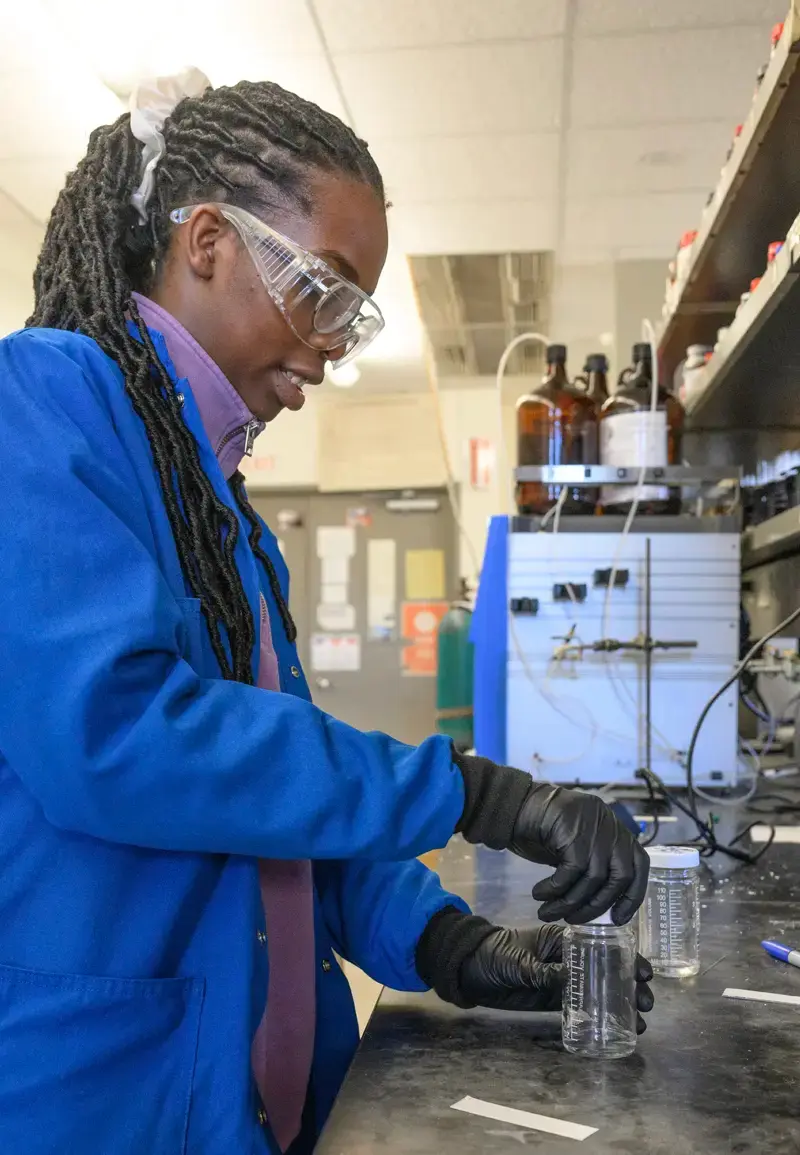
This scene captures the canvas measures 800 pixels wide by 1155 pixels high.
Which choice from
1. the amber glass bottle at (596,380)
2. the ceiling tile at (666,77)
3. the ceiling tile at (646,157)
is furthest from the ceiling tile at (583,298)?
the amber glass bottle at (596,380)

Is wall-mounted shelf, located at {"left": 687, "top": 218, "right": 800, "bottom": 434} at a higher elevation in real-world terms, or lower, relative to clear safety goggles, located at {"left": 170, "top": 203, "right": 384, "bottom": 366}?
higher

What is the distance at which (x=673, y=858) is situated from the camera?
0.95m

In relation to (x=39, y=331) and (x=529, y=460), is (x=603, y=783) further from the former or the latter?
(x=39, y=331)

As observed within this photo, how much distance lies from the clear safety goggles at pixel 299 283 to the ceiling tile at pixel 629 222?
306 centimetres

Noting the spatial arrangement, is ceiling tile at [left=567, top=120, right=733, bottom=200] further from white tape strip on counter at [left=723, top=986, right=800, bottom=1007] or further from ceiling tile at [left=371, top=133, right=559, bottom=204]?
white tape strip on counter at [left=723, top=986, right=800, bottom=1007]

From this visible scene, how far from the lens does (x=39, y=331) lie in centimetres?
81

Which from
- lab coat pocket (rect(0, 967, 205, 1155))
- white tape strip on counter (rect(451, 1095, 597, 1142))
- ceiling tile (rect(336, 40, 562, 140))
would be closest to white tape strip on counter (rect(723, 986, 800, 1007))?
white tape strip on counter (rect(451, 1095, 597, 1142))

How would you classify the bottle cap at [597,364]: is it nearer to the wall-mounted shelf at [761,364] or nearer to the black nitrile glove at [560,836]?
the wall-mounted shelf at [761,364]

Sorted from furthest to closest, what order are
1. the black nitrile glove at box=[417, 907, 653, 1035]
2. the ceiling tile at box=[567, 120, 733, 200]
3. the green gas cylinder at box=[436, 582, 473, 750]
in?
the green gas cylinder at box=[436, 582, 473, 750] → the ceiling tile at box=[567, 120, 733, 200] → the black nitrile glove at box=[417, 907, 653, 1035]

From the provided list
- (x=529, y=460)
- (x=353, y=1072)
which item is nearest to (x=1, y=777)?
(x=353, y=1072)

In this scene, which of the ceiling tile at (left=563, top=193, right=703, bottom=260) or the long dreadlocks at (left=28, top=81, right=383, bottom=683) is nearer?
the long dreadlocks at (left=28, top=81, right=383, bottom=683)

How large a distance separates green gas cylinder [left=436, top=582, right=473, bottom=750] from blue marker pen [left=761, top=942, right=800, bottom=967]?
2331 millimetres

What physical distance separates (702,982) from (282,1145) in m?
0.40

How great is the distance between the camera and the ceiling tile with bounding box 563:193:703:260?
12.3 ft
